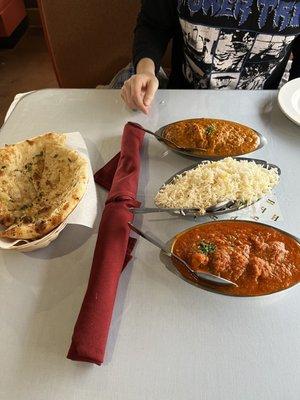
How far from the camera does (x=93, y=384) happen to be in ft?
2.18

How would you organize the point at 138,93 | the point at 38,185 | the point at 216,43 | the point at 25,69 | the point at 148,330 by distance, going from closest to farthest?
the point at 148,330
the point at 38,185
the point at 138,93
the point at 216,43
the point at 25,69

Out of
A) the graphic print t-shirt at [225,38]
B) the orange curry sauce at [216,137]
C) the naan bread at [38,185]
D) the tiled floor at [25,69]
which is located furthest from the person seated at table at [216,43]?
the tiled floor at [25,69]

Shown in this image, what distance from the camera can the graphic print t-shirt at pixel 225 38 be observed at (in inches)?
47.8

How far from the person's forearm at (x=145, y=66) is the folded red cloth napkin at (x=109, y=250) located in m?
0.32

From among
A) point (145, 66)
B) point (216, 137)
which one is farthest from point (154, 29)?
point (216, 137)

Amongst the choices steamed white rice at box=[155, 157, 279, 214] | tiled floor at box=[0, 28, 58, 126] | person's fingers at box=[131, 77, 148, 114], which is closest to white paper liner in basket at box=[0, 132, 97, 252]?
steamed white rice at box=[155, 157, 279, 214]

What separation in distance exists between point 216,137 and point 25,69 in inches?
120

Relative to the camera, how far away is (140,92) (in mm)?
1182

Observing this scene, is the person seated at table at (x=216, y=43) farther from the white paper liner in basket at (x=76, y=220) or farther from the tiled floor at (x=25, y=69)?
the tiled floor at (x=25, y=69)

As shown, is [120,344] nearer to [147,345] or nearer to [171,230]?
[147,345]

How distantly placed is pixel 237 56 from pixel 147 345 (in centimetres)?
110

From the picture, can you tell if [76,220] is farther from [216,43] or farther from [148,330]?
[216,43]

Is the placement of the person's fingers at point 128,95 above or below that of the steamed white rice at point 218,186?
above

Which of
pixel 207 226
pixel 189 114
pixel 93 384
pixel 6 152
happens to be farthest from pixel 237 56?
pixel 93 384
